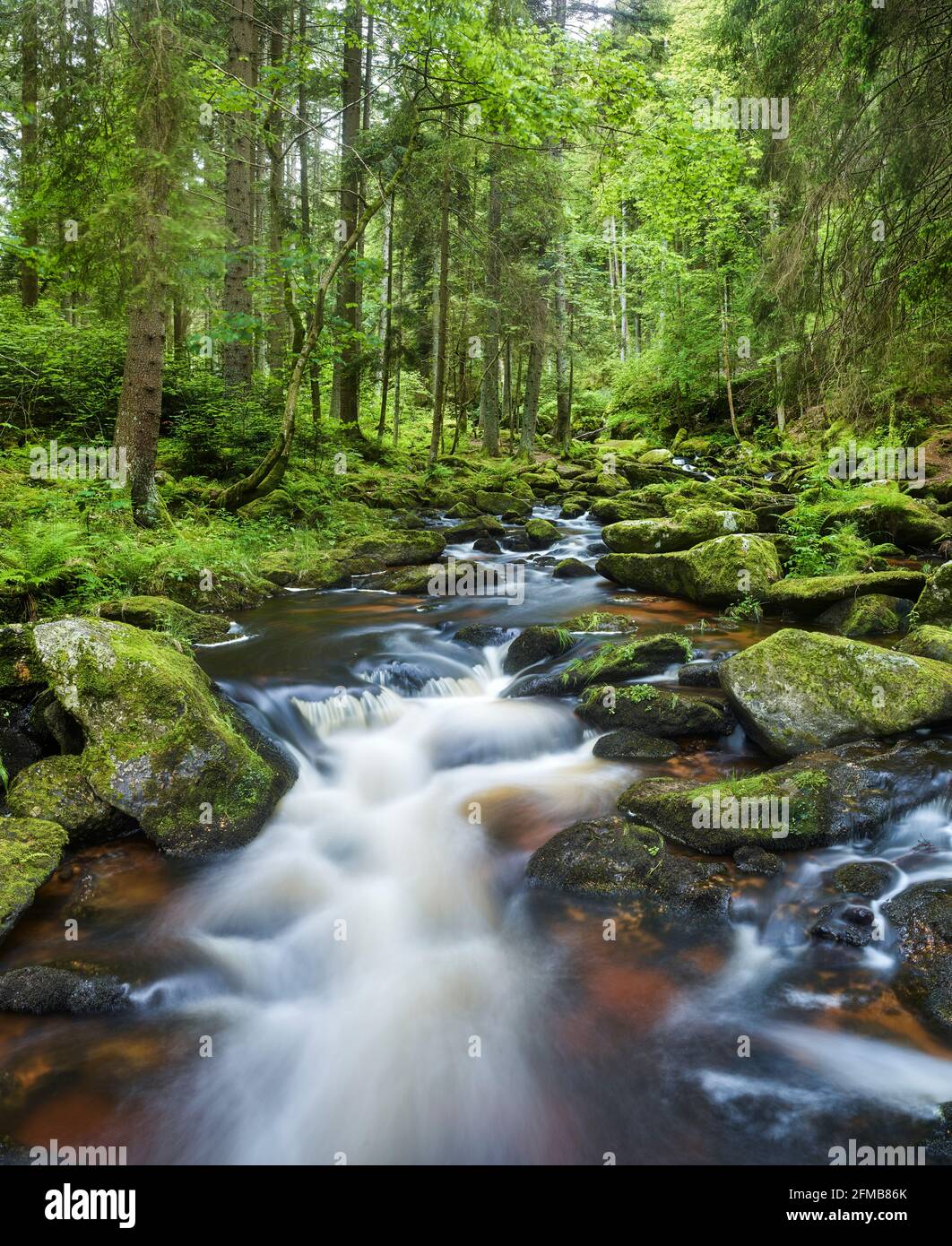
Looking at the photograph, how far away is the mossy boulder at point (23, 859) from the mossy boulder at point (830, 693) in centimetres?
538

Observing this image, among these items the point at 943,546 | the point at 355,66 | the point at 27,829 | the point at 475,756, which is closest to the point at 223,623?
the point at 475,756

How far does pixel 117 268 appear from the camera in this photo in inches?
340

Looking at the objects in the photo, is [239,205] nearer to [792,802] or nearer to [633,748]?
[633,748]

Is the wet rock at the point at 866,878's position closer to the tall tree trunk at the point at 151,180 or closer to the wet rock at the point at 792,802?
the wet rock at the point at 792,802

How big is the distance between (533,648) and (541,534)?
670cm

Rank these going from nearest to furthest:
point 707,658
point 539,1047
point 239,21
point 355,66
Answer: point 539,1047
point 707,658
point 239,21
point 355,66

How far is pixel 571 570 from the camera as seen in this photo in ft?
41.0

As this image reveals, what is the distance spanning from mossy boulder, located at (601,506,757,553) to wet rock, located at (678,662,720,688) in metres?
4.96

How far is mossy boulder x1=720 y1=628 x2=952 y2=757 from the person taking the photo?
5.90 meters

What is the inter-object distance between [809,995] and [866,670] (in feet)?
10.1

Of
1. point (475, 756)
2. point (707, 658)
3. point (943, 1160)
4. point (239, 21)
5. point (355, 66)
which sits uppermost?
point (355, 66)

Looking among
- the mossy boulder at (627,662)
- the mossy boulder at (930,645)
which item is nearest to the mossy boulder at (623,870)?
the mossy boulder at (627,662)

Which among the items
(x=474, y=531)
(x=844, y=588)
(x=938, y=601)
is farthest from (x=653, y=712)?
(x=474, y=531)
